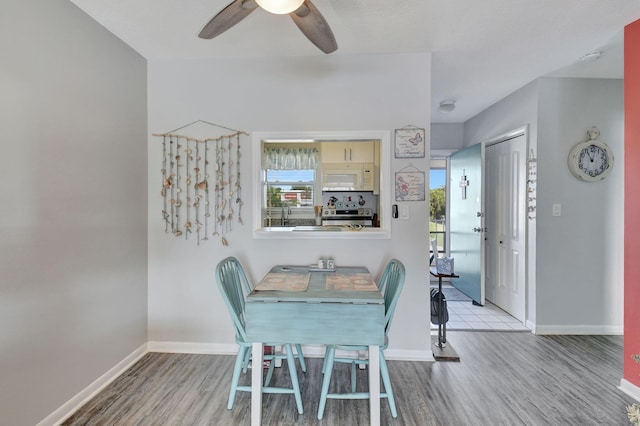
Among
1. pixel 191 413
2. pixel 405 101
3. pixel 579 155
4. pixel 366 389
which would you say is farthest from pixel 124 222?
pixel 579 155

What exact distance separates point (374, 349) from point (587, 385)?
1670mm

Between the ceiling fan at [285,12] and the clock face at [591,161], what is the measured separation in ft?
8.83

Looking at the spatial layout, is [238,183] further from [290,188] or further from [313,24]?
[290,188]

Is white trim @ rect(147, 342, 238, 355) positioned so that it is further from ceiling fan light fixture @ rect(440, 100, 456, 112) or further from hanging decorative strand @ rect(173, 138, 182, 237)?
ceiling fan light fixture @ rect(440, 100, 456, 112)

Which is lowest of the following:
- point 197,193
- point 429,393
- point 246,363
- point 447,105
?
point 429,393

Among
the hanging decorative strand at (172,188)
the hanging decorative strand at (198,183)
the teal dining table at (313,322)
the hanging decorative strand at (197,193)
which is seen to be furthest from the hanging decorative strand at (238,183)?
the teal dining table at (313,322)

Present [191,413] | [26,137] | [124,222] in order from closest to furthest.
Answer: [26,137] < [191,413] < [124,222]

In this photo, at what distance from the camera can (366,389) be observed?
78.4 inches

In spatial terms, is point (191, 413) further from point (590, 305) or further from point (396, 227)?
point (590, 305)

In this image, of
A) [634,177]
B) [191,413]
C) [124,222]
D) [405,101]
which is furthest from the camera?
[405,101]

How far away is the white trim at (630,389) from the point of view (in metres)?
1.88

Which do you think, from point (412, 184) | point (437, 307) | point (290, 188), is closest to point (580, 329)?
point (437, 307)

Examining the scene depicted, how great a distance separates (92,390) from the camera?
1.91 m

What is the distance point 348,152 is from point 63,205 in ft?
11.3
